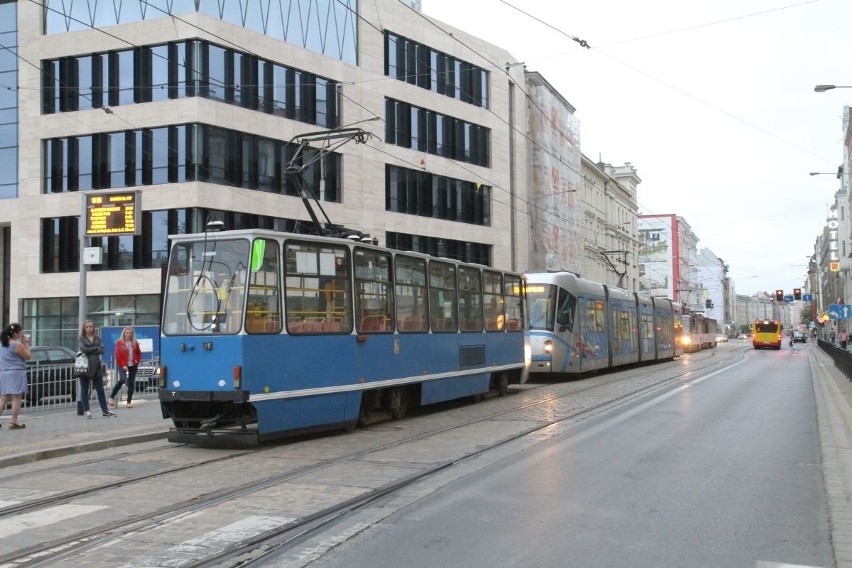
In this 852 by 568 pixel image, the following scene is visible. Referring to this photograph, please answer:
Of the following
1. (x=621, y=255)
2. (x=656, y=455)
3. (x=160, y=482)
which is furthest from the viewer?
(x=621, y=255)

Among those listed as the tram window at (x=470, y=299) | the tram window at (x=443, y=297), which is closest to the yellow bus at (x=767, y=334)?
the tram window at (x=470, y=299)

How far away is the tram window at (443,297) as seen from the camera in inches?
606

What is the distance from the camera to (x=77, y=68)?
3575cm

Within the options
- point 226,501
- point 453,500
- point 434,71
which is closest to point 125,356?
point 226,501

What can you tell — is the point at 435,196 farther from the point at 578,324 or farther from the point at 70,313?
the point at 578,324

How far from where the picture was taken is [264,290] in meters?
11.1

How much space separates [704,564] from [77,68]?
36041mm

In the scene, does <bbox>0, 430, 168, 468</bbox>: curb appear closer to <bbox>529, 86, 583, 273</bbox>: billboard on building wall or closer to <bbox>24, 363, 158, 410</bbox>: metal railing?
<bbox>24, 363, 158, 410</bbox>: metal railing

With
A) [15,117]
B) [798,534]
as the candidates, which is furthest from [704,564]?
[15,117]

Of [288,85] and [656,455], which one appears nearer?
[656,455]

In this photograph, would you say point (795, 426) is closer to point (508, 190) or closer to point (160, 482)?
point (160, 482)

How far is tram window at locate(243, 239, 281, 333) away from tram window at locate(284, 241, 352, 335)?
0.18 meters

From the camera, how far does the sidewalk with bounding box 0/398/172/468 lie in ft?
34.9

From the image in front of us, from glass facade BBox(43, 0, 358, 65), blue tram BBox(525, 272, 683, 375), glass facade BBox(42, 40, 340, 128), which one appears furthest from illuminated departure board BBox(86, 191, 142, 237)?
glass facade BBox(42, 40, 340, 128)
